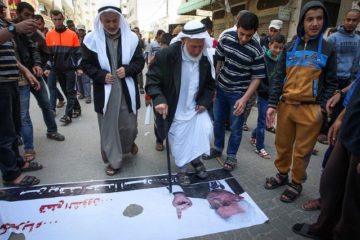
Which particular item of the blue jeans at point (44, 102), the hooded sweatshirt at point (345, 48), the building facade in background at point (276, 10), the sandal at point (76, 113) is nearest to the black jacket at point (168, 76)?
the blue jeans at point (44, 102)

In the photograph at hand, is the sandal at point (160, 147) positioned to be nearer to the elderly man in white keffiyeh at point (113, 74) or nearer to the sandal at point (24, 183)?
the elderly man in white keffiyeh at point (113, 74)

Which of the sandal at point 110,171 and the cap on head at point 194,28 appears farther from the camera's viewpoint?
the sandal at point 110,171

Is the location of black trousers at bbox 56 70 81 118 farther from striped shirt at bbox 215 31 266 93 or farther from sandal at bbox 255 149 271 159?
sandal at bbox 255 149 271 159

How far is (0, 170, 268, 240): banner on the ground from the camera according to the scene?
2.33 m

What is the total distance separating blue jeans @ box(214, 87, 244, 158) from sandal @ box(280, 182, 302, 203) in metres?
0.85

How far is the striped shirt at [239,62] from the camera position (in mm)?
3059

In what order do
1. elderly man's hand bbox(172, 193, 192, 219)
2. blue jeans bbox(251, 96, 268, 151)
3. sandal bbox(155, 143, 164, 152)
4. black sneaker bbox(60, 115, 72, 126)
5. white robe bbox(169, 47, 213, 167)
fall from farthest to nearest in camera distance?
black sneaker bbox(60, 115, 72, 126), sandal bbox(155, 143, 164, 152), blue jeans bbox(251, 96, 268, 151), white robe bbox(169, 47, 213, 167), elderly man's hand bbox(172, 193, 192, 219)

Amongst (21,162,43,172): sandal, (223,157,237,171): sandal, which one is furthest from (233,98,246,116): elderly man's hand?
(21,162,43,172): sandal

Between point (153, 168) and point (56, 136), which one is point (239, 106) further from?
point (56, 136)

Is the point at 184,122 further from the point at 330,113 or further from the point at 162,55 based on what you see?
the point at 330,113

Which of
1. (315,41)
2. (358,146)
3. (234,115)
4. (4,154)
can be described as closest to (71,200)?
(4,154)

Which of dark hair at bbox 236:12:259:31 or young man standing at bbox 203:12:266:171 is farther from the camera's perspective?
young man standing at bbox 203:12:266:171

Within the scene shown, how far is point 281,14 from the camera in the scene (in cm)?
935

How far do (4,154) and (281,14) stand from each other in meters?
9.45
